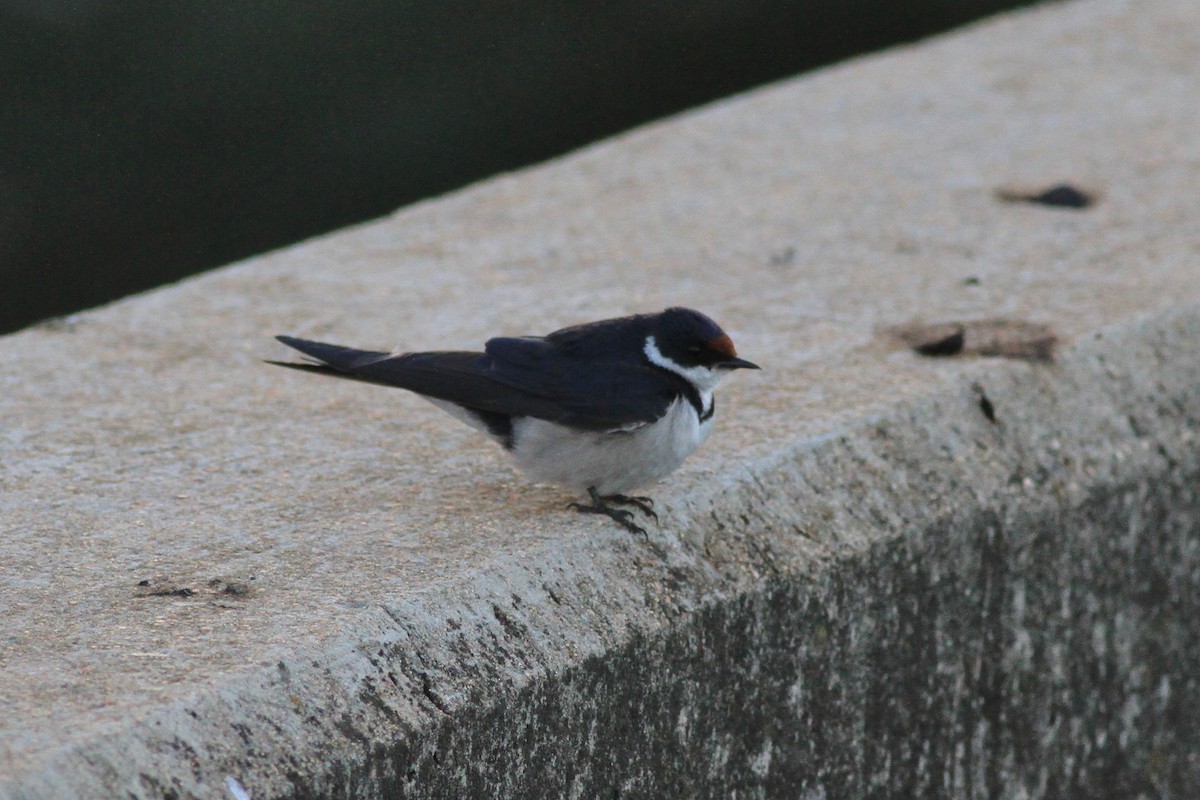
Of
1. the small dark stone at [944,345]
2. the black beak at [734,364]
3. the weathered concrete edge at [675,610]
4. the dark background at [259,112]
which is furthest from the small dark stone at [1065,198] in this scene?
the dark background at [259,112]

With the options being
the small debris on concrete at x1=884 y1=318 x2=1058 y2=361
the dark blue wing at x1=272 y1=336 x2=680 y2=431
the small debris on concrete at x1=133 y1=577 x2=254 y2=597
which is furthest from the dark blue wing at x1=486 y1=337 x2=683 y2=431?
the small debris on concrete at x1=884 y1=318 x2=1058 y2=361

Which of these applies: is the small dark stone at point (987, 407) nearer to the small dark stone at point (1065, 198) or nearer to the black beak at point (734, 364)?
the black beak at point (734, 364)

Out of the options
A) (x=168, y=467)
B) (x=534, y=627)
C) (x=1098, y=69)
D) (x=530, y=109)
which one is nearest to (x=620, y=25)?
(x=530, y=109)

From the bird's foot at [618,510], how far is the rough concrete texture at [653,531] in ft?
0.09

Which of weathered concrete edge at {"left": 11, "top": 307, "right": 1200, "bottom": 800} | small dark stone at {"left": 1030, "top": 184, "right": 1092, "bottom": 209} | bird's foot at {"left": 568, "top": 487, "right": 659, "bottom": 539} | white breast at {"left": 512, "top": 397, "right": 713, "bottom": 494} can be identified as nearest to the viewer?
weathered concrete edge at {"left": 11, "top": 307, "right": 1200, "bottom": 800}

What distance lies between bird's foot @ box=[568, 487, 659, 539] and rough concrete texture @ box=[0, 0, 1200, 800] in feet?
0.09

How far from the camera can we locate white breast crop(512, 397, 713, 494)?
2455 mm

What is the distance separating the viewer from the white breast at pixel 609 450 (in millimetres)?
2455

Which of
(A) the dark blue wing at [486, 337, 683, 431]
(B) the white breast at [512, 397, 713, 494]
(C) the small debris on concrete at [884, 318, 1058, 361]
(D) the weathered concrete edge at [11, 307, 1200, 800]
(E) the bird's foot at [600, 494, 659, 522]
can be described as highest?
(A) the dark blue wing at [486, 337, 683, 431]

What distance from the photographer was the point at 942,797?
256cm

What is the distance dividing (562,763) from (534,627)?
188mm

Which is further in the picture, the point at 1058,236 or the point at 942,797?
the point at 1058,236

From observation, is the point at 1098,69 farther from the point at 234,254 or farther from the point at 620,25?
the point at 234,254

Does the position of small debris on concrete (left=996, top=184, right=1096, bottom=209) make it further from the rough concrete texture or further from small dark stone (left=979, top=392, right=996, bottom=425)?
small dark stone (left=979, top=392, right=996, bottom=425)
